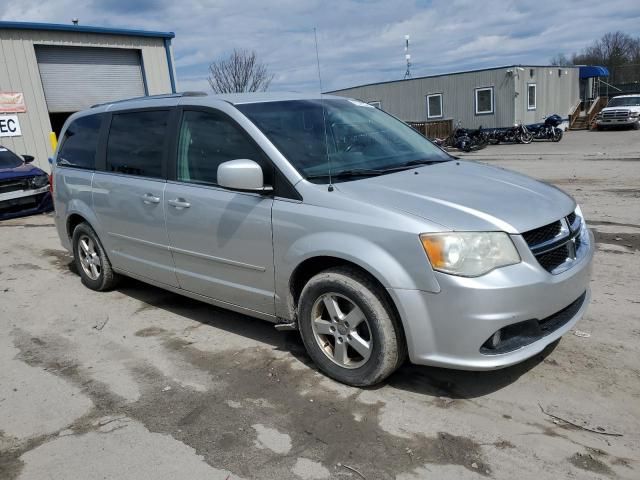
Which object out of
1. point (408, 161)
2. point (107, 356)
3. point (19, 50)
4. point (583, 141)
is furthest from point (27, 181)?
point (583, 141)

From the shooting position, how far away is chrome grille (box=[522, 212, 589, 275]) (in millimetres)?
3079

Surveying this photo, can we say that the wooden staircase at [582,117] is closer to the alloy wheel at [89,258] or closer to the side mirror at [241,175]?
the alloy wheel at [89,258]

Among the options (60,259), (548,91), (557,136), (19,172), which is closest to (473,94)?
(557,136)

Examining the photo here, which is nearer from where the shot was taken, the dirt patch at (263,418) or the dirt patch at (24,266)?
the dirt patch at (263,418)

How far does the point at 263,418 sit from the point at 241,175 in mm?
1505

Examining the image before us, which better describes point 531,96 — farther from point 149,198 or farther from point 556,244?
point 556,244

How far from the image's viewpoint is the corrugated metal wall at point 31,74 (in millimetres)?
14219

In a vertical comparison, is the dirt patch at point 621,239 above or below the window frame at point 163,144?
below

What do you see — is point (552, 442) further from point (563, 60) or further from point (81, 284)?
point (563, 60)

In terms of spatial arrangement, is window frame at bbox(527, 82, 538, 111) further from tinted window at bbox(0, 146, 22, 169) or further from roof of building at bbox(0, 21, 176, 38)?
tinted window at bbox(0, 146, 22, 169)

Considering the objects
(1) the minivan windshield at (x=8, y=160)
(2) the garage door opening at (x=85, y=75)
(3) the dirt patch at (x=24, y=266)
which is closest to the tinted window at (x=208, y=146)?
(3) the dirt patch at (x=24, y=266)

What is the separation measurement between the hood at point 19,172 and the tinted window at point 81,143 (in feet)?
17.9

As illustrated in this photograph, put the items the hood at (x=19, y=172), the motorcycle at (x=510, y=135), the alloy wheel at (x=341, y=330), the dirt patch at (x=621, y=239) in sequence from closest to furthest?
the alloy wheel at (x=341, y=330)
the dirt patch at (x=621, y=239)
the hood at (x=19, y=172)
the motorcycle at (x=510, y=135)

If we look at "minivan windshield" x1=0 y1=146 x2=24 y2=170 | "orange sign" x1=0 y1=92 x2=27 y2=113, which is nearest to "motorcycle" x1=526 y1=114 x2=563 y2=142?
"orange sign" x1=0 y1=92 x2=27 y2=113
